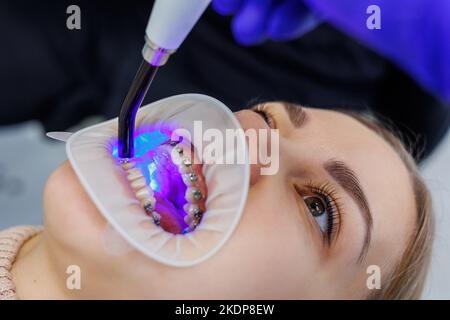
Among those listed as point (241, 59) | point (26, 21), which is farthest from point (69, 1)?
point (241, 59)

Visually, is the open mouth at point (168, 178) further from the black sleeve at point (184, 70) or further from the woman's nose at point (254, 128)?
the black sleeve at point (184, 70)

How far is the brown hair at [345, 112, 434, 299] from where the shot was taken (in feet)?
2.54

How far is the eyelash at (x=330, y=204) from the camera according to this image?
690mm

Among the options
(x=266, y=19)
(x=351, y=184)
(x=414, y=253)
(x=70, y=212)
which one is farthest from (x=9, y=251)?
(x=266, y=19)

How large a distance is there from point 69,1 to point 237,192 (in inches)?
25.2

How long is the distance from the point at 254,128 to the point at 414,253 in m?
0.29

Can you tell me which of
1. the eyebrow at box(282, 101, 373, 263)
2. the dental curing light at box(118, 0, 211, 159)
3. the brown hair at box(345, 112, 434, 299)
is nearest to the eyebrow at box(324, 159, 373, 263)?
the eyebrow at box(282, 101, 373, 263)

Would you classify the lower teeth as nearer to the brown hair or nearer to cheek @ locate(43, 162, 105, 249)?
cheek @ locate(43, 162, 105, 249)

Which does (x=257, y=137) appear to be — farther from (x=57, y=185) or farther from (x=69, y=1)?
(x=69, y=1)

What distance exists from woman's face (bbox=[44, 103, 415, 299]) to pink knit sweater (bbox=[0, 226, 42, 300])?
3.1 inches

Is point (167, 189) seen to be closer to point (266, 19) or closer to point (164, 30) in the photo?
point (164, 30)

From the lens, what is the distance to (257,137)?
0.68 metres

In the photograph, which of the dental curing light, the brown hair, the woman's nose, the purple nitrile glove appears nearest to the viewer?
the dental curing light

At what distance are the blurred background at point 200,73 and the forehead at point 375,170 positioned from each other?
30cm
